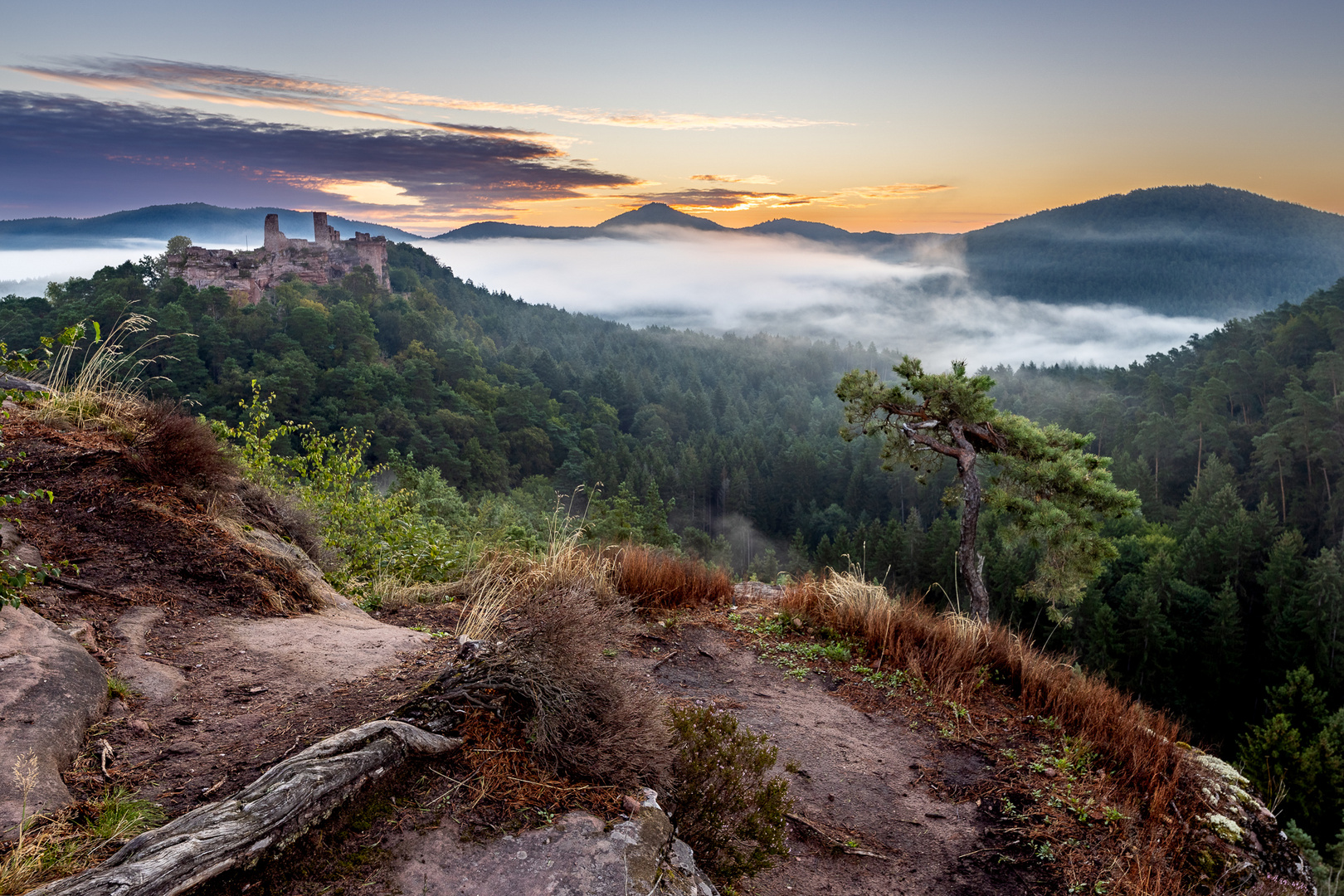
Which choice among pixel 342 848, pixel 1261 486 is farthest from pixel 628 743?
pixel 1261 486

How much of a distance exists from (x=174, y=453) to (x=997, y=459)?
9015 millimetres

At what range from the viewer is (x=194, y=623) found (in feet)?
14.0

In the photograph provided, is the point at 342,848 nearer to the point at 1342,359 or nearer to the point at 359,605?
the point at 359,605

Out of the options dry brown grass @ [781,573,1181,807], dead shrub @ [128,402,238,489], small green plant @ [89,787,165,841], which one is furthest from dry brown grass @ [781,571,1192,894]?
dead shrub @ [128,402,238,489]

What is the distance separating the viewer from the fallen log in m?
1.97

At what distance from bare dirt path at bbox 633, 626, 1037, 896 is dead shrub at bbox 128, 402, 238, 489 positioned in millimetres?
3551

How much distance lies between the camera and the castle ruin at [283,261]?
211 feet

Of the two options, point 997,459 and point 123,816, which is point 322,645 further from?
point 997,459

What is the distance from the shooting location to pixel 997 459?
9.94 metres

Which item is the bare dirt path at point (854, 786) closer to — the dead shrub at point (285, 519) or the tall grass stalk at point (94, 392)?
the dead shrub at point (285, 519)

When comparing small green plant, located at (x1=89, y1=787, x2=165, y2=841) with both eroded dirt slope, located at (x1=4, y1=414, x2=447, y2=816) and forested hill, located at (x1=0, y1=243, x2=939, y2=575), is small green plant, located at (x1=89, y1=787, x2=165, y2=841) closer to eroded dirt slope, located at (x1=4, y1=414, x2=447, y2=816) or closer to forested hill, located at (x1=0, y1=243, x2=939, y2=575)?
eroded dirt slope, located at (x1=4, y1=414, x2=447, y2=816)

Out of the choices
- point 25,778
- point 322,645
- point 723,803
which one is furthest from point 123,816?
point 723,803

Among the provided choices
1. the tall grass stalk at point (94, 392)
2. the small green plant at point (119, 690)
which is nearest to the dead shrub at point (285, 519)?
the tall grass stalk at point (94, 392)

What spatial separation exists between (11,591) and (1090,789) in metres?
5.12
